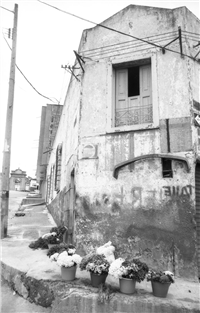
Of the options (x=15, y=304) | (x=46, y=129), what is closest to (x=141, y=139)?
(x=15, y=304)

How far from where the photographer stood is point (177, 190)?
5859mm

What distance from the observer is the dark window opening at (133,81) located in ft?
24.7

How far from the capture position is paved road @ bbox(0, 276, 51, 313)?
431cm

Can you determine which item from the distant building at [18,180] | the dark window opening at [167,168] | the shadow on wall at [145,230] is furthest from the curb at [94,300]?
the distant building at [18,180]

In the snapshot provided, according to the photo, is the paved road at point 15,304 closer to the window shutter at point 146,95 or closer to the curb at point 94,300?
the curb at point 94,300

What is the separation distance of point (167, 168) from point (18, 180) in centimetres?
6075

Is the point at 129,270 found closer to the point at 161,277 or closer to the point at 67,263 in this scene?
the point at 161,277

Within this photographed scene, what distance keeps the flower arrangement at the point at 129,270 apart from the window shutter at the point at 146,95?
3824 millimetres

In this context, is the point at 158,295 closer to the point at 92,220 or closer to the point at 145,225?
the point at 145,225

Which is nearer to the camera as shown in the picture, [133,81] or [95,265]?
[95,265]

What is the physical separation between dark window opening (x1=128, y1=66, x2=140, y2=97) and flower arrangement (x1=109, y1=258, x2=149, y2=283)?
499 cm

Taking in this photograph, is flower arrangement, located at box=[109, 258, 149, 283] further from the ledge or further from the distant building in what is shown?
the distant building

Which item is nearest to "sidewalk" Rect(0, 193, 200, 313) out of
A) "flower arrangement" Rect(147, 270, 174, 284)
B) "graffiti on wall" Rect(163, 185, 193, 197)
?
"flower arrangement" Rect(147, 270, 174, 284)

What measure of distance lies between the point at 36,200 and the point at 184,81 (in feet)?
64.0
